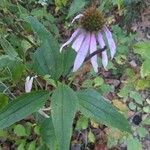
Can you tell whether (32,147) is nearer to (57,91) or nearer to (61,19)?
(57,91)

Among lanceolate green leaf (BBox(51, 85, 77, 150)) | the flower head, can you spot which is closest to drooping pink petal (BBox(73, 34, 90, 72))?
the flower head

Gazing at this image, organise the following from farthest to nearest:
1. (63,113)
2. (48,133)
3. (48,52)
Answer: (48,133), (48,52), (63,113)

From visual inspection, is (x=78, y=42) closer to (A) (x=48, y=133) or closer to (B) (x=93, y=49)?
(B) (x=93, y=49)

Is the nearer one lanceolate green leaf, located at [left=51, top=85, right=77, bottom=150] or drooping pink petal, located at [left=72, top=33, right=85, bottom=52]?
lanceolate green leaf, located at [left=51, top=85, right=77, bottom=150]

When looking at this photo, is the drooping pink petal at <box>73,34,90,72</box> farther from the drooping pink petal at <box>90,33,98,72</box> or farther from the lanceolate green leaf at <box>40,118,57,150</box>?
the lanceolate green leaf at <box>40,118,57,150</box>

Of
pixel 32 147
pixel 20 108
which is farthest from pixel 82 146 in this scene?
pixel 20 108

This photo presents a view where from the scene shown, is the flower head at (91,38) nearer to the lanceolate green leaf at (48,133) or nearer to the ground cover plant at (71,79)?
the ground cover plant at (71,79)

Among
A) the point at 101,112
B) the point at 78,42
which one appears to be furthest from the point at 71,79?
the point at 101,112
